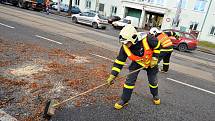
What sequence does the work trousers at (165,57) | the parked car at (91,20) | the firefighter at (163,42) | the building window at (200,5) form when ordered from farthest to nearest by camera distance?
1. the building window at (200,5)
2. the parked car at (91,20)
3. the work trousers at (165,57)
4. the firefighter at (163,42)

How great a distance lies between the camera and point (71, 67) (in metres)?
7.34

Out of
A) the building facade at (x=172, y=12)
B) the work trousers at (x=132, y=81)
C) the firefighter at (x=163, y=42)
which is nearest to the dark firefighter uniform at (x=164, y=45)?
the firefighter at (x=163, y=42)

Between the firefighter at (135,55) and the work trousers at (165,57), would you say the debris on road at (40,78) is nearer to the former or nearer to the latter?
the firefighter at (135,55)

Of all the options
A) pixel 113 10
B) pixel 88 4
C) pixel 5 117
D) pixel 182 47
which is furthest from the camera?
pixel 88 4

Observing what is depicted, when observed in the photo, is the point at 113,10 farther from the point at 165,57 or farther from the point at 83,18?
the point at 165,57

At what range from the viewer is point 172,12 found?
3444 cm

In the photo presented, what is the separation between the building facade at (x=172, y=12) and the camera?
31375 mm

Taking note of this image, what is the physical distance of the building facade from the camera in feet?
103

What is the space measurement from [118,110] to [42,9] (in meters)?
28.1

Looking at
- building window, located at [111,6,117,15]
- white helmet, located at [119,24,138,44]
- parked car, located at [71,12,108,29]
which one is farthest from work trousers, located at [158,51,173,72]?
building window, located at [111,6,117,15]

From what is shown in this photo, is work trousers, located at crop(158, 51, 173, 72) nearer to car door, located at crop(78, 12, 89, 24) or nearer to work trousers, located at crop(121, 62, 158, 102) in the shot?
work trousers, located at crop(121, 62, 158, 102)

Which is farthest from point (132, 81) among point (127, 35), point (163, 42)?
point (163, 42)

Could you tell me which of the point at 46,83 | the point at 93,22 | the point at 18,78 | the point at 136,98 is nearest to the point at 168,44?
the point at 136,98

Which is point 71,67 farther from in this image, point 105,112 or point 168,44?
point 168,44
